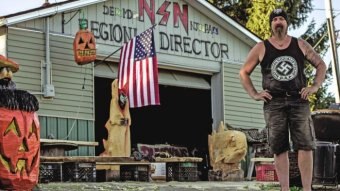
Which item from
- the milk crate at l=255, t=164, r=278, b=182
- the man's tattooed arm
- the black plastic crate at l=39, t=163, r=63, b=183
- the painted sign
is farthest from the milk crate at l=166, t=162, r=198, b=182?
the man's tattooed arm

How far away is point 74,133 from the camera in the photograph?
49.2 ft

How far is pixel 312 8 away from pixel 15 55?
17.1m

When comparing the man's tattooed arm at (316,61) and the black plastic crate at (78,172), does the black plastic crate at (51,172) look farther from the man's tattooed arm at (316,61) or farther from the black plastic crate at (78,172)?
the man's tattooed arm at (316,61)

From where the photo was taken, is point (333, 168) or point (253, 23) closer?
point (333, 168)

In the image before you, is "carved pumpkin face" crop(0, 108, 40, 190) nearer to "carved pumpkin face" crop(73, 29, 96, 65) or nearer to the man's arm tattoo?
the man's arm tattoo

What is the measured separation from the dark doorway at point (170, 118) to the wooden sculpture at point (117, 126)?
9.44 feet

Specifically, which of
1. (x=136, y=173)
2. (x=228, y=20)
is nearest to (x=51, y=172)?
(x=136, y=173)

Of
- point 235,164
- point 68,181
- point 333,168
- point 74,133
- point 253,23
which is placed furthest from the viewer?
point 253,23

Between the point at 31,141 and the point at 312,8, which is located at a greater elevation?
the point at 312,8

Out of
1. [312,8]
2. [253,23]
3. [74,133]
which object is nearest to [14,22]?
[74,133]

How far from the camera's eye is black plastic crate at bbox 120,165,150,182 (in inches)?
538

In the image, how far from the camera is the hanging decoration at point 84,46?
1433cm

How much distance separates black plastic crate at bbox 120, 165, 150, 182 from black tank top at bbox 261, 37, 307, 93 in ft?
26.8

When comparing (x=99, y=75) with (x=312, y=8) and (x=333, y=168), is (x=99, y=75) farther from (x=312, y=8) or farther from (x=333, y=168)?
(x=312, y=8)
